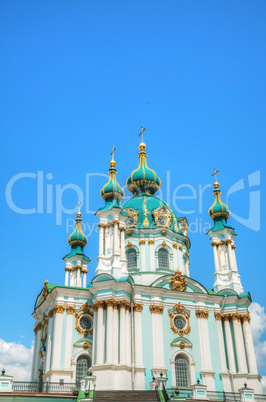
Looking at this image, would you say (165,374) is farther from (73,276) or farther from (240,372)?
(73,276)

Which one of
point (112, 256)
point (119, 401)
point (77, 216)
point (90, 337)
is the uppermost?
point (77, 216)

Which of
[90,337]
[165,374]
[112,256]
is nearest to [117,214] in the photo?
[112,256]

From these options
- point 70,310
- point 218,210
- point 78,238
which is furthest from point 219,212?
point 70,310

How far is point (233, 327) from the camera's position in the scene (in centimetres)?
2781

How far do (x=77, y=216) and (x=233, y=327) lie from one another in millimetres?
15077

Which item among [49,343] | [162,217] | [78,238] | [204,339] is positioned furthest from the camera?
[78,238]

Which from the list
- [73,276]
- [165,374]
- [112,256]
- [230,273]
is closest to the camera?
[165,374]

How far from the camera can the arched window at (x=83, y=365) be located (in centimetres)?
2487

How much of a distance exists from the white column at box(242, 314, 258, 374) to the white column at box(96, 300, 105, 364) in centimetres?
945

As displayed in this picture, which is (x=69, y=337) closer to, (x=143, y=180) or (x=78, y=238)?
(x=78, y=238)

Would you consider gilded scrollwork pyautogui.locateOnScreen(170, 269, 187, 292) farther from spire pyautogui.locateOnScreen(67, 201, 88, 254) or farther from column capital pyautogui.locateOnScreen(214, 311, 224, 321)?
spire pyautogui.locateOnScreen(67, 201, 88, 254)

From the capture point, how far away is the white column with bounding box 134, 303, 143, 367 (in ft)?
80.8

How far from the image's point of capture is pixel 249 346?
27484 millimetres

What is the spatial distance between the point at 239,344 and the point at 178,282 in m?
5.27
